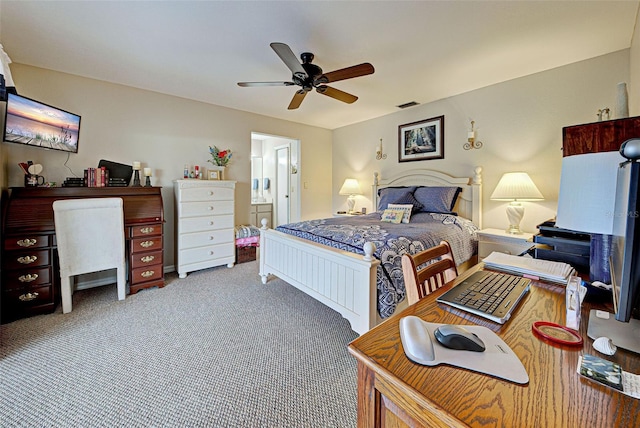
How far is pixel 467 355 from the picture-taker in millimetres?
595

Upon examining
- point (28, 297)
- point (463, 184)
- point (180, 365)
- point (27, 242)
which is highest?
point (463, 184)

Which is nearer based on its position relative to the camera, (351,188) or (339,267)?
(339,267)

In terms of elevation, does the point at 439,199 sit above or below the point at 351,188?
below

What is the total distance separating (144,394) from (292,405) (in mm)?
855

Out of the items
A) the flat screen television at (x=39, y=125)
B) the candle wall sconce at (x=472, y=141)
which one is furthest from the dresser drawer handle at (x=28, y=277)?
the candle wall sconce at (x=472, y=141)

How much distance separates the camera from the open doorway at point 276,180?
5.18 meters

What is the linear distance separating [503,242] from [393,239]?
1569 millimetres

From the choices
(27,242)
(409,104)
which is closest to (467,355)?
(27,242)

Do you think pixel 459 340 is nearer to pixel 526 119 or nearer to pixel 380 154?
pixel 526 119

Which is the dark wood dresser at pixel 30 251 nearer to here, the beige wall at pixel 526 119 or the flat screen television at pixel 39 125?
the flat screen television at pixel 39 125

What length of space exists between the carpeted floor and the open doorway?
291 centimetres

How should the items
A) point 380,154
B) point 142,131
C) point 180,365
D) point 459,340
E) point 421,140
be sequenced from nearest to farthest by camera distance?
point 459,340
point 180,365
point 142,131
point 421,140
point 380,154

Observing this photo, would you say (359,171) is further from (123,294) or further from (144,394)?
(144,394)

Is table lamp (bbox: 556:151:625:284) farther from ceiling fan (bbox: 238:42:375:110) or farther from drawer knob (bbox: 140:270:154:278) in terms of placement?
drawer knob (bbox: 140:270:154:278)
